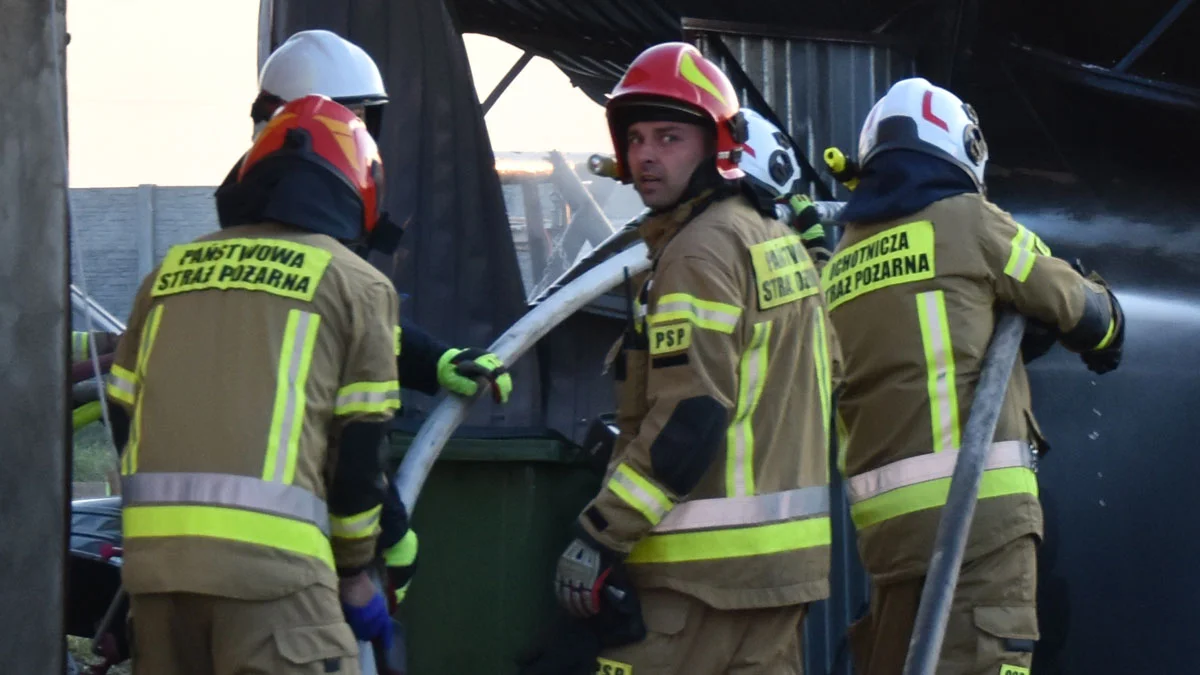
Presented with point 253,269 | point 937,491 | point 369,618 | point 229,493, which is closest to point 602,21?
point 937,491

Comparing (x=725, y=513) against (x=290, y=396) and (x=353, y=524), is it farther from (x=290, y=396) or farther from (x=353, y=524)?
(x=290, y=396)

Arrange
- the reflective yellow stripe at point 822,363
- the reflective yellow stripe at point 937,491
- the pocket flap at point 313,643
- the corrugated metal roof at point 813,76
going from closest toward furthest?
the pocket flap at point 313,643, the reflective yellow stripe at point 822,363, the reflective yellow stripe at point 937,491, the corrugated metal roof at point 813,76

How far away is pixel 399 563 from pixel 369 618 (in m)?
0.14

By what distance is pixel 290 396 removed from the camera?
275cm

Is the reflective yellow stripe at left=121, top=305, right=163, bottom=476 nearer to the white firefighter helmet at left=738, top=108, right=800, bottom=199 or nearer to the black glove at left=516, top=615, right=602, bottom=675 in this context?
the black glove at left=516, top=615, right=602, bottom=675

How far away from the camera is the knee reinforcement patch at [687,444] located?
3.01m

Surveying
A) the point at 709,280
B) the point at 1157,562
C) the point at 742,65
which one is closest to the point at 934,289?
the point at 709,280

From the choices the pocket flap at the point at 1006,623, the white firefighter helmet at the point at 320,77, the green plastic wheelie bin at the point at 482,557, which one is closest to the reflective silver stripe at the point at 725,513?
the pocket flap at the point at 1006,623

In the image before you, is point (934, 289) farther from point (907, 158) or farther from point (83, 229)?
point (83, 229)

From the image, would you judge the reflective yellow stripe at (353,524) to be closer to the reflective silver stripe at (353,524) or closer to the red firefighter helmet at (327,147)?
the reflective silver stripe at (353,524)

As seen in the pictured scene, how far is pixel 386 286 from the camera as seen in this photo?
2932mm

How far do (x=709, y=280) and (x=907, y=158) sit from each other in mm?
840

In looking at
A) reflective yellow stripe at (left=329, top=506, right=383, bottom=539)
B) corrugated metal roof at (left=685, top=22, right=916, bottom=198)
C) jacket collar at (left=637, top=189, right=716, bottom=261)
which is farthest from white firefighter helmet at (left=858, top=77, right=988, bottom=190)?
corrugated metal roof at (left=685, top=22, right=916, bottom=198)

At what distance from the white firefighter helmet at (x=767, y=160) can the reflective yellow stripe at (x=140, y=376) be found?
5.25ft
